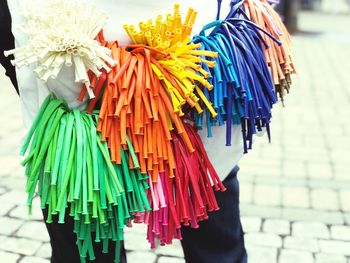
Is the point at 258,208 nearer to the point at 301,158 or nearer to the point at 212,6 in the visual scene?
the point at 301,158

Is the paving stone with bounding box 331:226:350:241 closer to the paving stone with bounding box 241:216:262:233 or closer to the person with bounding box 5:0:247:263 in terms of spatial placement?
the paving stone with bounding box 241:216:262:233

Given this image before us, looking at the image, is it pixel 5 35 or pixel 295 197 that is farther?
pixel 295 197

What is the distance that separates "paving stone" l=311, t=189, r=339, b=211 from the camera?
2979 mm

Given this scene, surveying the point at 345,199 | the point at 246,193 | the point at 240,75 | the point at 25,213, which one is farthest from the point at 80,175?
the point at 345,199

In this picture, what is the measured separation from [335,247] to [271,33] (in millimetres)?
1595

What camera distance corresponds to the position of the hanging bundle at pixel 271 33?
1229 millimetres

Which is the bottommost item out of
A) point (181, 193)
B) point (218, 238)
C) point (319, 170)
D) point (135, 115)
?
point (319, 170)

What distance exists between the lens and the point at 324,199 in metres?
3.07

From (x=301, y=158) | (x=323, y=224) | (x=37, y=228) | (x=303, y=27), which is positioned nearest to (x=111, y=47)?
(x=37, y=228)

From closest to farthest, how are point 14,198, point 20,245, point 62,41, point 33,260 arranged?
1. point 62,41
2. point 33,260
3. point 20,245
4. point 14,198

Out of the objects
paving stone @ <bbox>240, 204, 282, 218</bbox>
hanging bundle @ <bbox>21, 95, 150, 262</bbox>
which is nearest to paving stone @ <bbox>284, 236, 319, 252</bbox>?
paving stone @ <bbox>240, 204, 282, 218</bbox>

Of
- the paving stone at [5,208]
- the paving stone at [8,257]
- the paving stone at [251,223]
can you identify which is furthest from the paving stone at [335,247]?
the paving stone at [5,208]

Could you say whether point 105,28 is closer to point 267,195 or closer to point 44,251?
point 44,251

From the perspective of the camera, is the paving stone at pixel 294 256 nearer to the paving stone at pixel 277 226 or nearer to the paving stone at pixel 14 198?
the paving stone at pixel 277 226
